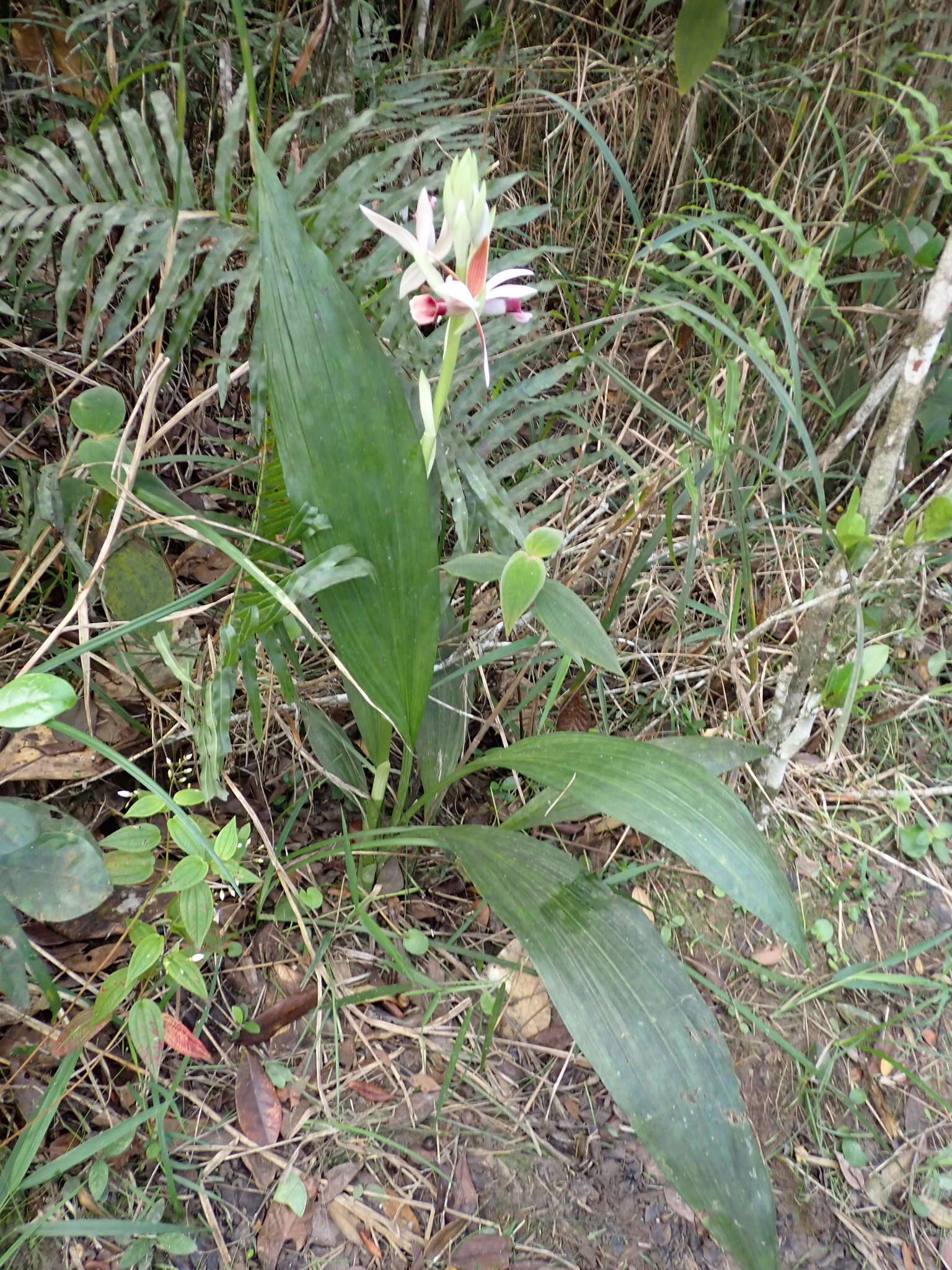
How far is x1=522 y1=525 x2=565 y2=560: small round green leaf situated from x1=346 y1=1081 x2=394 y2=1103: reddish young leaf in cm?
64

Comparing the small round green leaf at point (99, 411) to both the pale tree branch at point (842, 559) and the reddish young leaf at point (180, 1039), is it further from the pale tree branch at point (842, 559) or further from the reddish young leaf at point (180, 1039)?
the pale tree branch at point (842, 559)

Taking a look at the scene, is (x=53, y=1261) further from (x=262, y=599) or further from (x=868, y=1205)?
(x=868, y=1205)

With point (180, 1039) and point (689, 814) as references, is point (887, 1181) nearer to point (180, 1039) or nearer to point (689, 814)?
point (689, 814)

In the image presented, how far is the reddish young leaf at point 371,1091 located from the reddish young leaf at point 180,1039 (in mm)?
→ 185

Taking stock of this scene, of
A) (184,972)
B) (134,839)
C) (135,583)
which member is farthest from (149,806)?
(135,583)

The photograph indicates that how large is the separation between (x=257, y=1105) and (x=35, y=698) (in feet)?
1.75

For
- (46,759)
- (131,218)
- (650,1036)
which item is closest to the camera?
(650,1036)

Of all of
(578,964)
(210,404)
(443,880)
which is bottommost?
(443,880)

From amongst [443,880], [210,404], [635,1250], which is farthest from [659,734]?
[210,404]

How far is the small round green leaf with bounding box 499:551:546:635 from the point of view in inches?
31.6

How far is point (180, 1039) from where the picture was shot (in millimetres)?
852

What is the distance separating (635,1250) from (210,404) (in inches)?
50.2

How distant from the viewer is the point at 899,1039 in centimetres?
108

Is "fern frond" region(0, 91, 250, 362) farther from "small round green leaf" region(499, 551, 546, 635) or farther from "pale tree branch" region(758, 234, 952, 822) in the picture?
"pale tree branch" region(758, 234, 952, 822)
